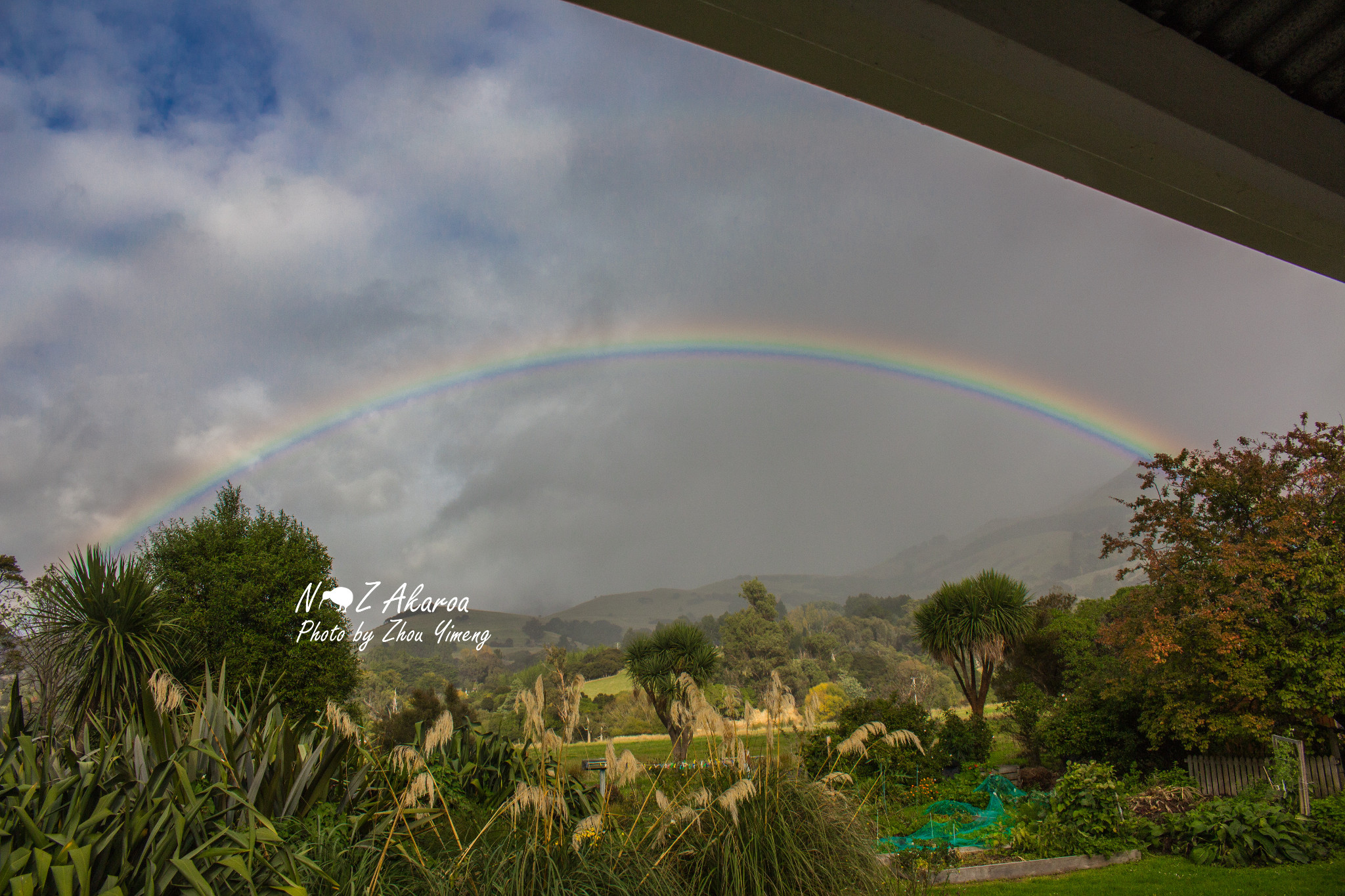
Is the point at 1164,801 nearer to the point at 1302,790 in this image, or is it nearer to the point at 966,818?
the point at 1302,790

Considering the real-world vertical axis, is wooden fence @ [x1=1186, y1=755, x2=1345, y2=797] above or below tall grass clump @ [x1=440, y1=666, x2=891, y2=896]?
below

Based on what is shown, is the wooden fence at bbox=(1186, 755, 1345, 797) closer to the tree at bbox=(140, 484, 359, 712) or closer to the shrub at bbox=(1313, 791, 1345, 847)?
the shrub at bbox=(1313, 791, 1345, 847)

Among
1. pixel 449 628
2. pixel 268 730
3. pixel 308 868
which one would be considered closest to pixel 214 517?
pixel 449 628

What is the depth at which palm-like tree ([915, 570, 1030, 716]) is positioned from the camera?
23375mm

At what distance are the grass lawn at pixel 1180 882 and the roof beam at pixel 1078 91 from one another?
735 cm

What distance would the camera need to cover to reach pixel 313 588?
2259 centimetres

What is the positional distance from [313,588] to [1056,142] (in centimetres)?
2444

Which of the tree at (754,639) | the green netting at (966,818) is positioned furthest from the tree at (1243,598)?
the tree at (754,639)

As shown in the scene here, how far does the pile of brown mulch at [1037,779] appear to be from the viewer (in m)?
17.1

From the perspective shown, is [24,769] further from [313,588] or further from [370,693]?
[370,693]

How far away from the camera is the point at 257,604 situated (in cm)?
2167

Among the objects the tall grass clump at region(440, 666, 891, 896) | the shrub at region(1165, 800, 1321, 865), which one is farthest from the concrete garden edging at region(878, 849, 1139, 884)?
the tall grass clump at region(440, 666, 891, 896)

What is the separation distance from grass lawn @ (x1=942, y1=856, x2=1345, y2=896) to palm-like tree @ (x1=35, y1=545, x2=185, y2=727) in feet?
46.6

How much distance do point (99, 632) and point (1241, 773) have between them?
20946mm
